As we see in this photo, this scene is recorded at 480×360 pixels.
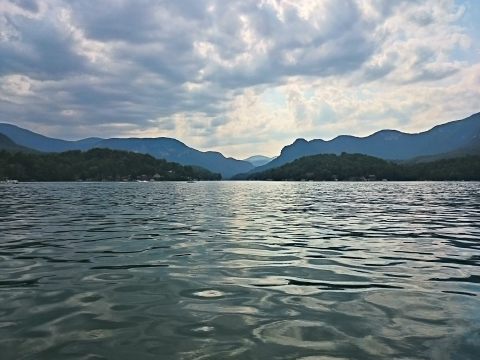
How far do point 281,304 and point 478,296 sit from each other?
19.9 feet

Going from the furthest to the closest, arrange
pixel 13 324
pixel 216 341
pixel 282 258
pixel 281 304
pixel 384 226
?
pixel 384 226
pixel 282 258
pixel 281 304
pixel 13 324
pixel 216 341

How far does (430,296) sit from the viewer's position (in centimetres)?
1216

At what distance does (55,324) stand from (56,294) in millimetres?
2830

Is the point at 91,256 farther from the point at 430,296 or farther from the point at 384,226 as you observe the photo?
the point at 384,226

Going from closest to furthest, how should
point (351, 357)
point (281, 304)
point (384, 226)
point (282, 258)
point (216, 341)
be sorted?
point (351, 357), point (216, 341), point (281, 304), point (282, 258), point (384, 226)

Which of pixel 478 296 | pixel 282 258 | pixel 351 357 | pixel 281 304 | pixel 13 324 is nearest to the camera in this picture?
pixel 351 357

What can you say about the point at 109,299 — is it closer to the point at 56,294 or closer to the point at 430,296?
the point at 56,294

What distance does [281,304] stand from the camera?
37.1 ft

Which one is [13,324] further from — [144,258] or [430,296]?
[430,296]

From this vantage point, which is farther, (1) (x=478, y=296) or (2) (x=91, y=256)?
(2) (x=91, y=256)

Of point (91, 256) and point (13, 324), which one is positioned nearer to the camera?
point (13, 324)

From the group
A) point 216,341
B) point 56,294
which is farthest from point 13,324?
point 216,341

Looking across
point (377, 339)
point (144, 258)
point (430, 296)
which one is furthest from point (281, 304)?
point (144, 258)

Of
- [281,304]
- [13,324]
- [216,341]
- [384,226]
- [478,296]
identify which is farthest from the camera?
[384,226]
